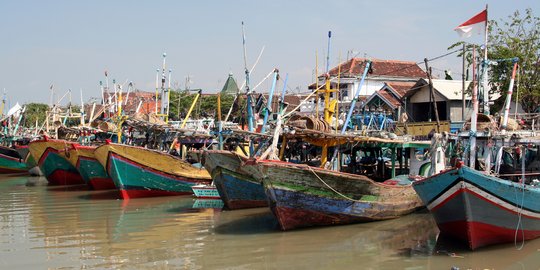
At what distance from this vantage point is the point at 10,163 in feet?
109

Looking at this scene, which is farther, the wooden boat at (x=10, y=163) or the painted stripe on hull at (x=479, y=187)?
the wooden boat at (x=10, y=163)

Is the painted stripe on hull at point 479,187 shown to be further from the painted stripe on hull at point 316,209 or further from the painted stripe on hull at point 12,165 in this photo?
the painted stripe on hull at point 12,165

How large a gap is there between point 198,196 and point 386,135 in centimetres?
612

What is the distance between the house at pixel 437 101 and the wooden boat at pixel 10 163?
21.0 metres

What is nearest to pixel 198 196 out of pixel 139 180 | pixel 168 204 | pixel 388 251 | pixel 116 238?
pixel 168 204

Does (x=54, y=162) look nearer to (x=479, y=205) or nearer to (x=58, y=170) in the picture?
(x=58, y=170)

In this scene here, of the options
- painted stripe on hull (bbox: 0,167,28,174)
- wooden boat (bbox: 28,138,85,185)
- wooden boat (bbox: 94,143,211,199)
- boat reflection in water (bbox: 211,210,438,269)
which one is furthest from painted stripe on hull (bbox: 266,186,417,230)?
painted stripe on hull (bbox: 0,167,28,174)

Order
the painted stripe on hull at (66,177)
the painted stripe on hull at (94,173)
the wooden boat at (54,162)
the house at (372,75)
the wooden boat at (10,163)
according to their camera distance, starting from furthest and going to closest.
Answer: the house at (372,75), the wooden boat at (10,163), the painted stripe on hull at (66,177), the wooden boat at (54,162), the painted stripe on hull at (94,173)

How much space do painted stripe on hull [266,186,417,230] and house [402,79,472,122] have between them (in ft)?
42.8

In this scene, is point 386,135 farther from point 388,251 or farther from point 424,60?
point 388,251

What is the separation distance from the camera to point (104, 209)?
17844mm

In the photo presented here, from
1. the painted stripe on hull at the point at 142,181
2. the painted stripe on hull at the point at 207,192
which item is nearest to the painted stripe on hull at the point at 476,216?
the painted stripe on hull at the point at 207,192

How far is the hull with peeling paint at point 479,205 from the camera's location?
35.0ft

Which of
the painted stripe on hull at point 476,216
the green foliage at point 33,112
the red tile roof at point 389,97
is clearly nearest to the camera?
the painted stripe on hull at point 476,216
